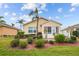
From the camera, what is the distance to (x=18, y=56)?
669cm

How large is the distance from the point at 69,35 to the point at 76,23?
0.77 ft

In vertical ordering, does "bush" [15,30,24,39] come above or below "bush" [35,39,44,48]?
above

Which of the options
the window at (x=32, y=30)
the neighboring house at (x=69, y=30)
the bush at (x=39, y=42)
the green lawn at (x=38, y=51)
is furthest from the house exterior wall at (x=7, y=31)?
the neighboring house at (x=69, y=30)

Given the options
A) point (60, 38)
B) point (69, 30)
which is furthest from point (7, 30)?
point (69, 30)

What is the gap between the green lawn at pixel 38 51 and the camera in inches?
263

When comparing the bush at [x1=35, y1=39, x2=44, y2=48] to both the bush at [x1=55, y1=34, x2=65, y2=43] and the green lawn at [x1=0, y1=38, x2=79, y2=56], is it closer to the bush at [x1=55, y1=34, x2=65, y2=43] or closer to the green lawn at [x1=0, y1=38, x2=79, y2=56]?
the green lawn at [x1=0, y1=38, x2=79, y2=56]

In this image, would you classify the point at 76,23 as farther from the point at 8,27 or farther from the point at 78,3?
the point at 8,27

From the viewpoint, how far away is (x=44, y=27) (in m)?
6.77

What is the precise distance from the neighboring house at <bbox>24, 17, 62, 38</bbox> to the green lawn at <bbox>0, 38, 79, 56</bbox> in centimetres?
25

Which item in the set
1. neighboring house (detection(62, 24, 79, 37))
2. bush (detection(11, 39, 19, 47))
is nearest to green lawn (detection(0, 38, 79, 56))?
bush (detection(11, 39, 19, 47))

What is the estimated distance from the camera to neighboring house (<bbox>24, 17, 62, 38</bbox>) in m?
6.75

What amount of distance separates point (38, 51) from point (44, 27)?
16.5 inches

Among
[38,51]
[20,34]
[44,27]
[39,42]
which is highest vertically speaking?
[44,27]

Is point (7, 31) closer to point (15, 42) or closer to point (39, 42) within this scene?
point (15, 42)
